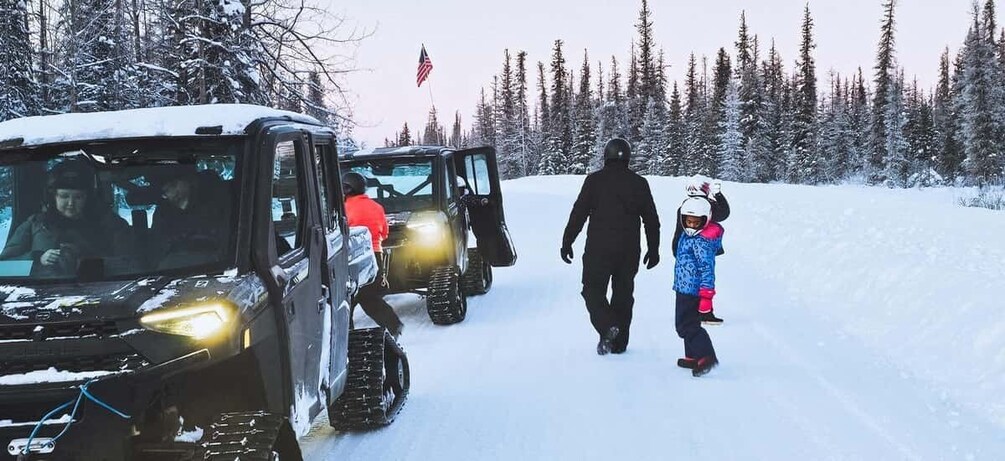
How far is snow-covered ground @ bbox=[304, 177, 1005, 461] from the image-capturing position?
4957mm

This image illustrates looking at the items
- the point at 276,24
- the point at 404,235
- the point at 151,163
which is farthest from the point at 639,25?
the point at 151,163

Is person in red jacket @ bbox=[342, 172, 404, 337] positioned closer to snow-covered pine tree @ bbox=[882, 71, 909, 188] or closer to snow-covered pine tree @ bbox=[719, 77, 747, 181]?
snow-covered pine tree @ bbox=[882, 71, 909, 188]

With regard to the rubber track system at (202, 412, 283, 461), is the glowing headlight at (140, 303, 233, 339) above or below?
above

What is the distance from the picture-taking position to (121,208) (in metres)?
3.34

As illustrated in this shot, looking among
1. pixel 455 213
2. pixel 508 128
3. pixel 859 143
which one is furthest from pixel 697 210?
pixel 508 128

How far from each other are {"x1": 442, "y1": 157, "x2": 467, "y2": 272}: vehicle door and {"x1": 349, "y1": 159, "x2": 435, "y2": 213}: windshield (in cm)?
26

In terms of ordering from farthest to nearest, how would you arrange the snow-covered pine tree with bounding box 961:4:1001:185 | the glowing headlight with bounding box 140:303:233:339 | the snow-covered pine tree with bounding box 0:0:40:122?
the snow-covered pine tree with bounding box 961:4:1001:185
the snow-covered pine tree with bounding box 0:0:40:122
the glowing headlight with bounding box 140:303:233:339

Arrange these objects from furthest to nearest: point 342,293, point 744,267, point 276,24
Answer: point 276,24 → point 744,267 → point 342,293

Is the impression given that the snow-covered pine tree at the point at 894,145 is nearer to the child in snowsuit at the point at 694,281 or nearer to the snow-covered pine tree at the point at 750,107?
the snow-covered pine tree at the point at 750,107

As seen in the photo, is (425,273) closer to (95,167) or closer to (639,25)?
(95,167)

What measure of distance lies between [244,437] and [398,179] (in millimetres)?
7305

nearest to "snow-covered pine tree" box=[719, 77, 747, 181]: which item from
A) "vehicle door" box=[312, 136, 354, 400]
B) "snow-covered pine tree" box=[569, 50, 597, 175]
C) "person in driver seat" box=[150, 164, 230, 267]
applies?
"snow-covered pine tree" box=[569, 50, 597, 175]

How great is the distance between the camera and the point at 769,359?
7039mm

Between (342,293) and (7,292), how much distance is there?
206cm
